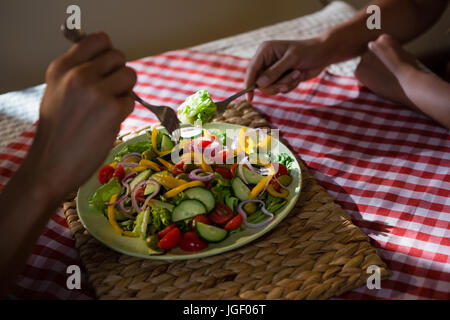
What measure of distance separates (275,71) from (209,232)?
879 mm

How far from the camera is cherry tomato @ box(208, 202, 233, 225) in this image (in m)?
1.34

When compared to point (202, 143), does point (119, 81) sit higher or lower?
higher

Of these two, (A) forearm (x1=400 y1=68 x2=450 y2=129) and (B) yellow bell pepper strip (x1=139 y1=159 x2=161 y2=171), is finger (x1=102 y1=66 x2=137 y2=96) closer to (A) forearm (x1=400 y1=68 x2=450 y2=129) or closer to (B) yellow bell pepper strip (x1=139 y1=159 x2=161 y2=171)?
(B) yellow bell pepper strip (x1=139 y1=159 x2=161 y2=171)

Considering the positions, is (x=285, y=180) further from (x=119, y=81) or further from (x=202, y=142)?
(x=119, y=81)

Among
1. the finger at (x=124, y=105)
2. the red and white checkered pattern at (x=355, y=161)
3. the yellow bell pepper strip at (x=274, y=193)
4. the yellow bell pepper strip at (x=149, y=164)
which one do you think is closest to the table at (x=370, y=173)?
the red and white checkered pattern at (x=355, y=161)

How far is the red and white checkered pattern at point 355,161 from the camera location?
4.26ft

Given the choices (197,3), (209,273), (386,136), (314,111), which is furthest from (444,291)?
(197,3)

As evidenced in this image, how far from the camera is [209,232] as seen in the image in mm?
1297

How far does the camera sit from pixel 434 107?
176 centimetres

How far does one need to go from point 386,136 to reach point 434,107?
199mm

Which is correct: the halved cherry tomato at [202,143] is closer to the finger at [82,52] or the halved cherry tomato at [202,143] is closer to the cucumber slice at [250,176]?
the cucumber slice at [250,176]

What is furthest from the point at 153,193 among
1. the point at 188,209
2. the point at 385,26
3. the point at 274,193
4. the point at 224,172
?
the point at 385,26

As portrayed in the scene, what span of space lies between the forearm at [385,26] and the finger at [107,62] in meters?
1.19

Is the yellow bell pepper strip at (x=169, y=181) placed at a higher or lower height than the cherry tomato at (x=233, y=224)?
higher
